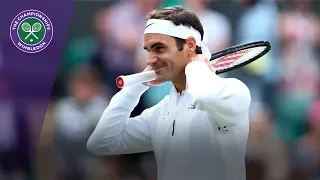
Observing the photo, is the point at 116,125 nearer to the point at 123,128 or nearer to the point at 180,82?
the point at 123,128

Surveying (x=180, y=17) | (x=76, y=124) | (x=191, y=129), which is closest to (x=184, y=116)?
(x=191, y=129)

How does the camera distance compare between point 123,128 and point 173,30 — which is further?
point 123,128

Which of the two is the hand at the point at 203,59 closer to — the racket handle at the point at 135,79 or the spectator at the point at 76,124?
the racket handle at the point at 135,79

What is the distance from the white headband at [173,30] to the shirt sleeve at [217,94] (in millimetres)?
159

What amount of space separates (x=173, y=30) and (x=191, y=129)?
31cm

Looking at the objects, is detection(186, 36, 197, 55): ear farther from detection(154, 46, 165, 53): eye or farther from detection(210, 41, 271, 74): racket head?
detection(210, 41, 271, 74): racket head

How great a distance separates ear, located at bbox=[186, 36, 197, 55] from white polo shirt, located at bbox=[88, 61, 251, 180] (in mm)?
113

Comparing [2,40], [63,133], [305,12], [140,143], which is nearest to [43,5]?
[2,40]

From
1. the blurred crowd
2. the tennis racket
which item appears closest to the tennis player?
the tennis racket

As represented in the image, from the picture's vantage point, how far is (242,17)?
2.80m

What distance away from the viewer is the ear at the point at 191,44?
204cm

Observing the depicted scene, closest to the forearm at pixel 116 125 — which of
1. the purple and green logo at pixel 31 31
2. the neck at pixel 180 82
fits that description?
the neck at pixel 180 82

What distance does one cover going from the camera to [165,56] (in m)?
2.01

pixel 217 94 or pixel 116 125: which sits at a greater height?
pixel 217 94
